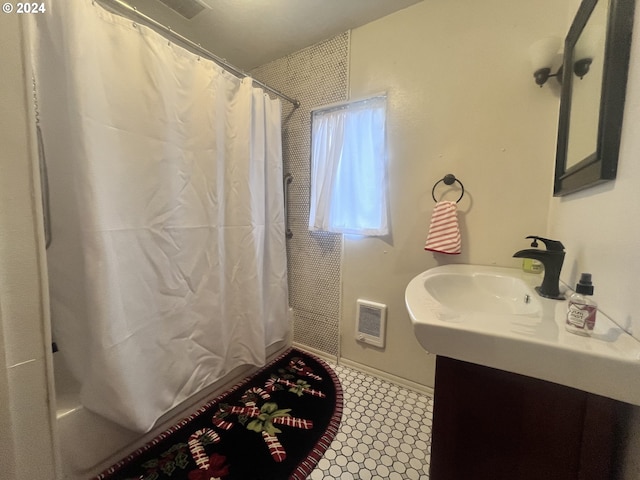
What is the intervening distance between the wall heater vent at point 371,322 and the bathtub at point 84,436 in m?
1.16

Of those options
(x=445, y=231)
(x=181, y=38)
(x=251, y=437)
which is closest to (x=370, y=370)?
(x=251, y=437)

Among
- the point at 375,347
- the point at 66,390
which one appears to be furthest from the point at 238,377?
the point at 375,347

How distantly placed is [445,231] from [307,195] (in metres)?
1.00

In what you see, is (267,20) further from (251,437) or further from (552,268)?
(251,437)

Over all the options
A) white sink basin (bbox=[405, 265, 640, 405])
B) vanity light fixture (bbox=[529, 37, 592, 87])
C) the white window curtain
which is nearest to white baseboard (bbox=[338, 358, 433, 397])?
the white window curtain

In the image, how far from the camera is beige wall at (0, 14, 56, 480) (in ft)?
1.78

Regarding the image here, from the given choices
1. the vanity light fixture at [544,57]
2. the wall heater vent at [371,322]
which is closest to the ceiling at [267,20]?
the vanity light fixture at [544,57]

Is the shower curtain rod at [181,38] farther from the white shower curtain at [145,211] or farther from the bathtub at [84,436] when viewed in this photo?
the bathtub at [84,436]

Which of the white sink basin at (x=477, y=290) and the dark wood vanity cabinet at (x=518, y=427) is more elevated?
the white sink basin at (x=477, y=290)

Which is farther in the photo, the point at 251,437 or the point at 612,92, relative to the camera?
the point at 251,437

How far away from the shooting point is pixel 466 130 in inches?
51.2

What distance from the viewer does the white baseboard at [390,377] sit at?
1.49 meters

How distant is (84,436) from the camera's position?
0.95 m

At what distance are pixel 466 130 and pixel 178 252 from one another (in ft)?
5.19
